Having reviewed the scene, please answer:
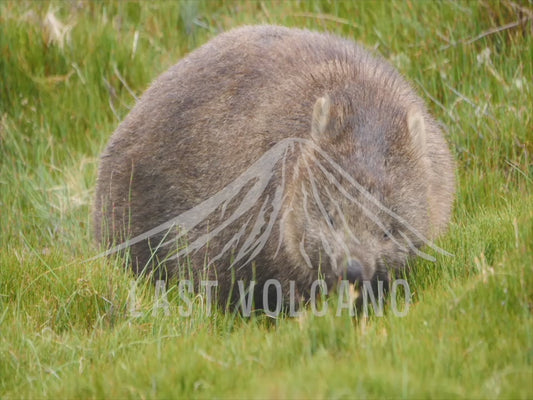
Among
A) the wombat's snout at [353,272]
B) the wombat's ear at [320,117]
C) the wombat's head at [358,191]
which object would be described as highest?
the wombat's ear at [320,117]

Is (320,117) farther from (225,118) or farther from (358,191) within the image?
(225,118)

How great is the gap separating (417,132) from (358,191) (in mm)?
613

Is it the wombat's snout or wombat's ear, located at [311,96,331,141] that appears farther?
wombat's ear, located at [311,96,331,141]

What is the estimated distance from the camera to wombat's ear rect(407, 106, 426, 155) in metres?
4.79

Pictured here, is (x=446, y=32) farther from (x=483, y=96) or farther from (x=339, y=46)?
(x=339, y=46)

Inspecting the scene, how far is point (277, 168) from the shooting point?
4957 millimetres

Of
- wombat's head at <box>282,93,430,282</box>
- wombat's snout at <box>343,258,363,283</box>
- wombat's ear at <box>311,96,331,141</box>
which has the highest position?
wombat's ear at <box>311,96,331,141</box>

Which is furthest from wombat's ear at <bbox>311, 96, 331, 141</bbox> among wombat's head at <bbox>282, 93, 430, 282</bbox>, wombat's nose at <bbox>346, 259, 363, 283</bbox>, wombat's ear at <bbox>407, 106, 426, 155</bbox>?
wombat's nose at <bbox>346, 259, 363, 283</bbox>

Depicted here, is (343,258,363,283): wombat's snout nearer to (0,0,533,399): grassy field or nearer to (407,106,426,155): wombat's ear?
(0,0,533,399): grassy field

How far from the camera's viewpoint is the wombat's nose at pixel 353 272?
4.16 metres

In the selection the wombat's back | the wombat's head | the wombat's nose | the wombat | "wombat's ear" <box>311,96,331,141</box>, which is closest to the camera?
the wombat's nose

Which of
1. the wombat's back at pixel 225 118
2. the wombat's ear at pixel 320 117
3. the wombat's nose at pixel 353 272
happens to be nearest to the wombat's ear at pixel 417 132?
the wombat's back at pixel 225 118

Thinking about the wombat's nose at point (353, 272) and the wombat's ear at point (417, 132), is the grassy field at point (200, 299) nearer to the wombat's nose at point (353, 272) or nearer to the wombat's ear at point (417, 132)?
the wombat's nose at point (353, 272)

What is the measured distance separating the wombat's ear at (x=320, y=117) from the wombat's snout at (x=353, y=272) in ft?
2.79
